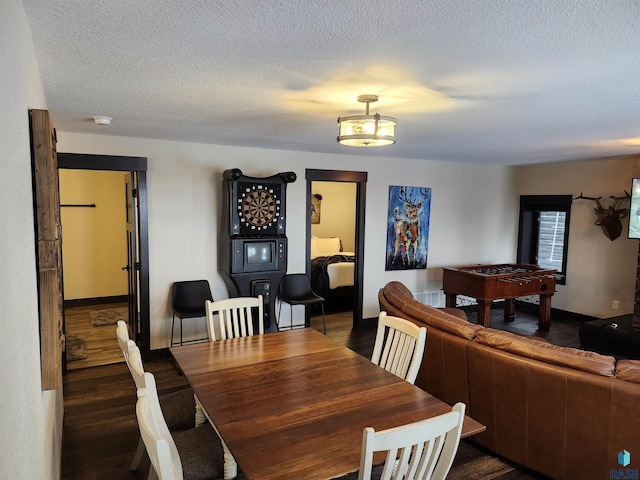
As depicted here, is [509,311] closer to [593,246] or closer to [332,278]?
[593,246]

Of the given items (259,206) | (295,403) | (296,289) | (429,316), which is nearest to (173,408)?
(295,403)

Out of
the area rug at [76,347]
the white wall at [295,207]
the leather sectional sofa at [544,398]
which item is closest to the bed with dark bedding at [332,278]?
the white wall at [295,207]

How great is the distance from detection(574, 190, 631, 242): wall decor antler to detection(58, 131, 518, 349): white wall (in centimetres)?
135

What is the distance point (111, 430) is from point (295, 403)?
195 centimetres

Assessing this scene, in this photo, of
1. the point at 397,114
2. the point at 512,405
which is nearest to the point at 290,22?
the point at 397,114

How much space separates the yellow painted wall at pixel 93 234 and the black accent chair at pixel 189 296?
8.32 ft

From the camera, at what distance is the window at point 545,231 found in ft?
21.0

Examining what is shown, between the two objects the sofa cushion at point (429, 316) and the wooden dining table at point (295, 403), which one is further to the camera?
the sofa cushion at point (429, 316)

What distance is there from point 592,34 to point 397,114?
1.49 meters

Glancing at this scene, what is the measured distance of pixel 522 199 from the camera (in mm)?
6926

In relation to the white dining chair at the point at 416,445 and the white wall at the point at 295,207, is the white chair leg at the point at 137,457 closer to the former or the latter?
the white dining chair at the point at 416,445

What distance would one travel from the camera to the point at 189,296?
4516 millimetres

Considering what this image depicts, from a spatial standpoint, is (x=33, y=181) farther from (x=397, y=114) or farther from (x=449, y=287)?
(x=449, y=287)

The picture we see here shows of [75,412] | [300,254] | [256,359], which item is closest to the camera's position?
[256,359]
